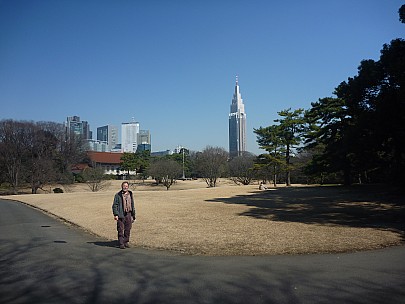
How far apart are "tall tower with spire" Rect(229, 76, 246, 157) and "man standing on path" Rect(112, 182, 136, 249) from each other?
127m

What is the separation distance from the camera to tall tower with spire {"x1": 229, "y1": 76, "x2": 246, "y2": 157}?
138 metres

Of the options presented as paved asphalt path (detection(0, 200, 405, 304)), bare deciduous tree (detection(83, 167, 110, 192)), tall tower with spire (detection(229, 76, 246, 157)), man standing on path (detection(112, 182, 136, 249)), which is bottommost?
A: paved asphalt path (detection(0, 200, 405, 304))

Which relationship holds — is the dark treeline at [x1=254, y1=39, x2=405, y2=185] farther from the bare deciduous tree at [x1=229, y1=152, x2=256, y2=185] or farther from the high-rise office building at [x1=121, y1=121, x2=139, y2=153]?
the high-rise office building at [x1=121, y1=121, x2=139, y2=153]

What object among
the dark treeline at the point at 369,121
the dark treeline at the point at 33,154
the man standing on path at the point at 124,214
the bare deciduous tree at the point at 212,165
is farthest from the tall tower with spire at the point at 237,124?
the man standing on path at the point at 124,214

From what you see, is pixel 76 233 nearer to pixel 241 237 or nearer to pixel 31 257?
pixel 31 257

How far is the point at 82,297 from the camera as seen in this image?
4605 mm

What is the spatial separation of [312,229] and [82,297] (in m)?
7.73

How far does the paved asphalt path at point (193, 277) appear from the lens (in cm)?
456

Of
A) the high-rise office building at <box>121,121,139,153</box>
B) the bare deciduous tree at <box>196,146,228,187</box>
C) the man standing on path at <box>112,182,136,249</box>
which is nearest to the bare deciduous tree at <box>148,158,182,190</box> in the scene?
the bare deciduous tree at <box>196,146,228,187</box>

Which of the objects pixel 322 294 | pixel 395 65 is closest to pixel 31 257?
pixel 322 294

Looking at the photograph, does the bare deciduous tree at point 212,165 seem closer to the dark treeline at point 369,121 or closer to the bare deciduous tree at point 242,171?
the bare deciduous tree at point 242,171

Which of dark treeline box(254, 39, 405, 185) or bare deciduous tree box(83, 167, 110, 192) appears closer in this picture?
dark treeline box(254, 39, 405, 185)

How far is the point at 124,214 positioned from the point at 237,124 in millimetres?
132165

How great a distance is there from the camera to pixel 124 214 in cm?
866
